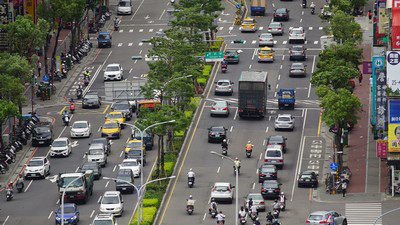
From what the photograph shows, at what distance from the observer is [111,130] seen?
16900cm

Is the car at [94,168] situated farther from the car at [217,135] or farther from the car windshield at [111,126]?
the car at [217,135]

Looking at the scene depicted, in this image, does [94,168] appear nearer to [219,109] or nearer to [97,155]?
[97,155]

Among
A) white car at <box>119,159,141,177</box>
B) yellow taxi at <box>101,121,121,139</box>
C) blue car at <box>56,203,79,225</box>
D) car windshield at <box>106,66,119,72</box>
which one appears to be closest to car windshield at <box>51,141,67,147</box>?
yellow taxi at <box>101,121,121,139</box>

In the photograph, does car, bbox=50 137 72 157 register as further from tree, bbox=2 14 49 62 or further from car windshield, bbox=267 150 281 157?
car windshield, bbox=267 150 281 157

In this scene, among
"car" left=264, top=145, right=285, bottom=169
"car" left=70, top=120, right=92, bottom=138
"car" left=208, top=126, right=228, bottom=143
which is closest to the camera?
"car" left=264, top=145, right=285, bottom=169

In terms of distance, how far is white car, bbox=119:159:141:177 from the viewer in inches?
6053

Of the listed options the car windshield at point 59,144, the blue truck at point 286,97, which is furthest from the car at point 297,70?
the car windshield at point 59,144

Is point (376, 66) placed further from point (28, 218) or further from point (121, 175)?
point (28, 218)

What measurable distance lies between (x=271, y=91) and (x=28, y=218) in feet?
169

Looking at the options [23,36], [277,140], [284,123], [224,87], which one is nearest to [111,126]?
[23,36]

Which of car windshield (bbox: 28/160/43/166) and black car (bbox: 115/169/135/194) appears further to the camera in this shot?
car windshield (bbox: 28/160/43/166)

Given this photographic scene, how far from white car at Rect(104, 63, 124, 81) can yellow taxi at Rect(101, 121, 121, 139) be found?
22.9m

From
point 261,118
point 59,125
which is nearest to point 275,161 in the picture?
point 261,118

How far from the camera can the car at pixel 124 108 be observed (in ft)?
575
